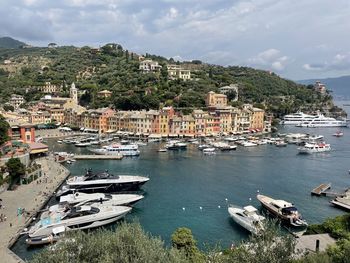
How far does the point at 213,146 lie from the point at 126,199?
1324 inches

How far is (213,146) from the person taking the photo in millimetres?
61719

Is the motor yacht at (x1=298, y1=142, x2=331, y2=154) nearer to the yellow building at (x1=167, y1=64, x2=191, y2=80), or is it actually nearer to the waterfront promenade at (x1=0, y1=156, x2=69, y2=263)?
the waterfront promenade at (x1=0, y1=156, x2=69, y2=263)

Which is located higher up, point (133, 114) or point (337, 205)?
point (133, 114)

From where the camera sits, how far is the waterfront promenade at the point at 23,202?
2221 cm

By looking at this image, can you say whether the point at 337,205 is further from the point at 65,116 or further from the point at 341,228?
the point at 65,116

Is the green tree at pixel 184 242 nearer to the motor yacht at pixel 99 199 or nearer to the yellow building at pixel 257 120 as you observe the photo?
the motor yacht at pixel 99 199

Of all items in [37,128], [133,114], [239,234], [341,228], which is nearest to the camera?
[341,228]

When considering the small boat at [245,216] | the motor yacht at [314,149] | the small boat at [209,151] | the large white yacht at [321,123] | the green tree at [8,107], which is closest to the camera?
the small boat at [245,216]

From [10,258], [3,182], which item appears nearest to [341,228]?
[10,258]

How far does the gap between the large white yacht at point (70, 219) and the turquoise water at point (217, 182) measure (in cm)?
108

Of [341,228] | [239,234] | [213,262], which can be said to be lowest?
[239,234]

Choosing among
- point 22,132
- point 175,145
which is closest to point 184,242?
point 22,132

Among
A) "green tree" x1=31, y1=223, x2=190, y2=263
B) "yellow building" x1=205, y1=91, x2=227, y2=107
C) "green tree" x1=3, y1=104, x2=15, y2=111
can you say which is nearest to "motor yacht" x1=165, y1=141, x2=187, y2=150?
"yellow building" x1=205, y1=91, x2=227, y2=107

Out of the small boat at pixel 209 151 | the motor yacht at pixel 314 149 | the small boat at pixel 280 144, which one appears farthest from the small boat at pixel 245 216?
the small boat at pixel 280 144
